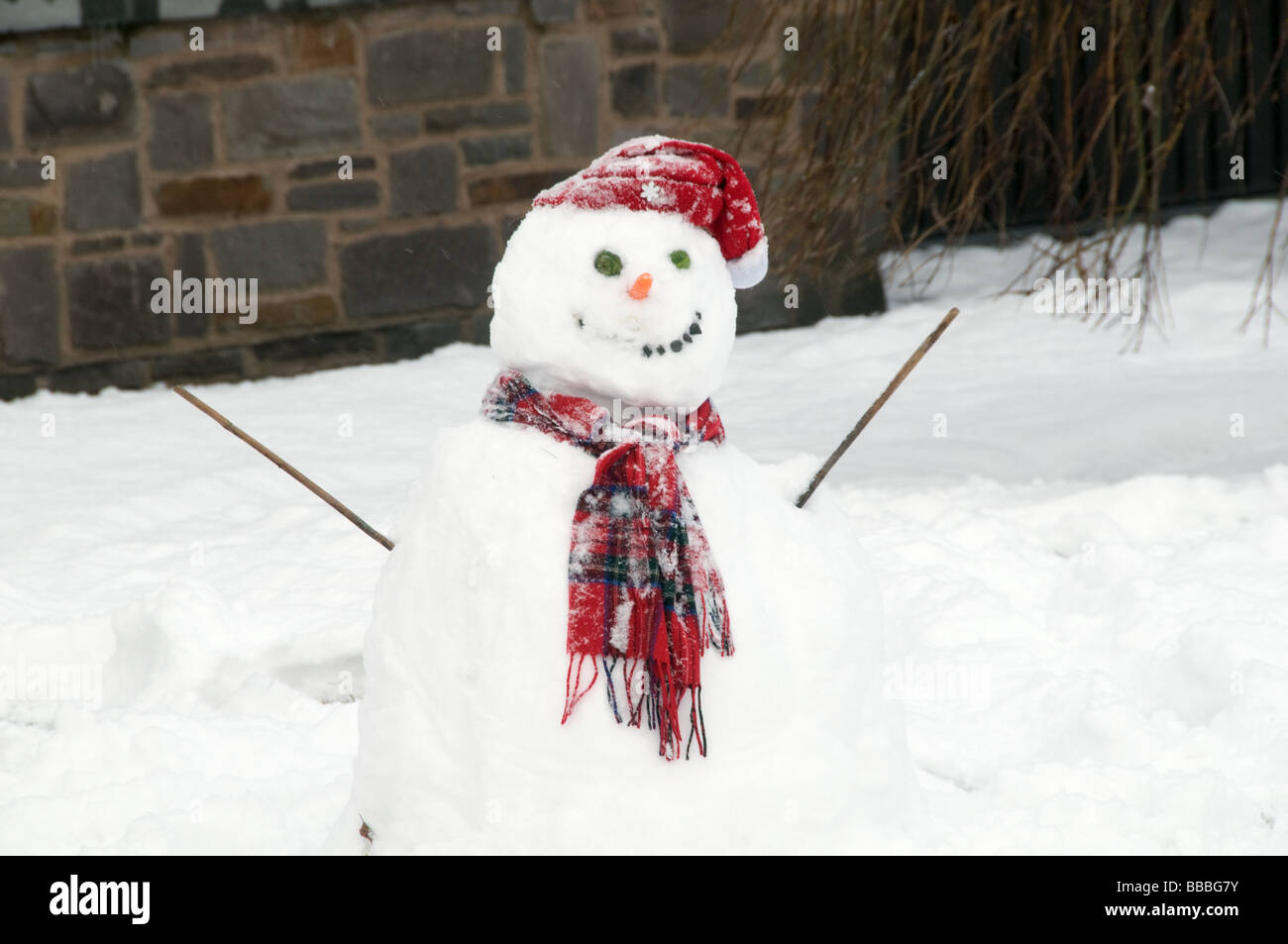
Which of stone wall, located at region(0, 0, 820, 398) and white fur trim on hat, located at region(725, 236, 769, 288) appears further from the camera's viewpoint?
stone wall, located at region(0, 0, 820, 398)

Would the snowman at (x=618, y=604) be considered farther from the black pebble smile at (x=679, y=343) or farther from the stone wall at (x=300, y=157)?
the stone wall at (x=300, y=157)

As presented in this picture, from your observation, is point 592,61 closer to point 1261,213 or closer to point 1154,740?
point 1261,213

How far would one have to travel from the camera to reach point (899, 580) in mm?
3768

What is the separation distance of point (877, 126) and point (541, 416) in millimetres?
1949

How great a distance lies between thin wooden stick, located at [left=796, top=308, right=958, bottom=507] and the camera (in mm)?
2129

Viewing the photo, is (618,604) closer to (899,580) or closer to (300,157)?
(899,580)

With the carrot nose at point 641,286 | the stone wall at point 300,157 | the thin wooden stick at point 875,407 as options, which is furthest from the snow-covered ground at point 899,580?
the carrot nose at point 641,286

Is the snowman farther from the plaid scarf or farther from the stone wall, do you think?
the stone wall

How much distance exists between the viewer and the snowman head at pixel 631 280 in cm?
214

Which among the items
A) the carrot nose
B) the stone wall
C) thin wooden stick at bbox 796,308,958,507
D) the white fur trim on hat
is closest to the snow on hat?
the white fur trim on hat

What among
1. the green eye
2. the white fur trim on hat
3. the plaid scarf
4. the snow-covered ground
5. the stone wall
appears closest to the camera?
the plaid scarf

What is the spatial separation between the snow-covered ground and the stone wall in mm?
270

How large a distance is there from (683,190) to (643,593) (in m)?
0.60

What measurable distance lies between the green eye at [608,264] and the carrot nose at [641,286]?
0.04 meters
